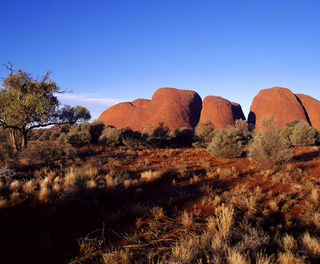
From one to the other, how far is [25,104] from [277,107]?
63.5m

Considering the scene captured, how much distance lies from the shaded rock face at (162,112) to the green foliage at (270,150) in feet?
148

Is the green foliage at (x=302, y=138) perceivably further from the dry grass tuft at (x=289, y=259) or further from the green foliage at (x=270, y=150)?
the dry grass tuft at (x=289, y=259)

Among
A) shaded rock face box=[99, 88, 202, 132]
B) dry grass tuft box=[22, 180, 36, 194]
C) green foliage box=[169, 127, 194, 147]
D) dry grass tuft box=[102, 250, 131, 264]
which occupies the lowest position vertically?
dry grass tuft box=[102, 250, 131, 264]

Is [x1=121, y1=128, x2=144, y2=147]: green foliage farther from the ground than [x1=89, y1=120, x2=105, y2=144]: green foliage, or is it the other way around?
[x1=89, y1=120, x2=105, y2=144]: green foliage

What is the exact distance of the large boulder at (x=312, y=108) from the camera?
53781 millimetres

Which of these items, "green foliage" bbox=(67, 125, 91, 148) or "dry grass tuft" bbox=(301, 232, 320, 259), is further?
"green foliage" bbox=(67, 125, 91, 148)

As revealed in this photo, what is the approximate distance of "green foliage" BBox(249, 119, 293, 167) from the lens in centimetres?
878

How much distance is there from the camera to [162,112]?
60.0 metres

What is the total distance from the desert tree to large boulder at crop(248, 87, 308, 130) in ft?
173

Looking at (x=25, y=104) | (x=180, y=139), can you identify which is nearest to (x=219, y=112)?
(x=180, y=139)

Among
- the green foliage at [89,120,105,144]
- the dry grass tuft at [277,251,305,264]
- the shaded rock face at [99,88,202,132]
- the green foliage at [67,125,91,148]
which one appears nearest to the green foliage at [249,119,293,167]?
the dry grass tuft at [277,251,305,264]

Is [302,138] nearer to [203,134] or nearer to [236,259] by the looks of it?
[203,134]

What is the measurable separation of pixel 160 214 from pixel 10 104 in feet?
38.6

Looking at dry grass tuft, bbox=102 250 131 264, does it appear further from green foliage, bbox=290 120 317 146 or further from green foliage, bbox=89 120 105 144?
green foliage, bbox=290 120 317 146
